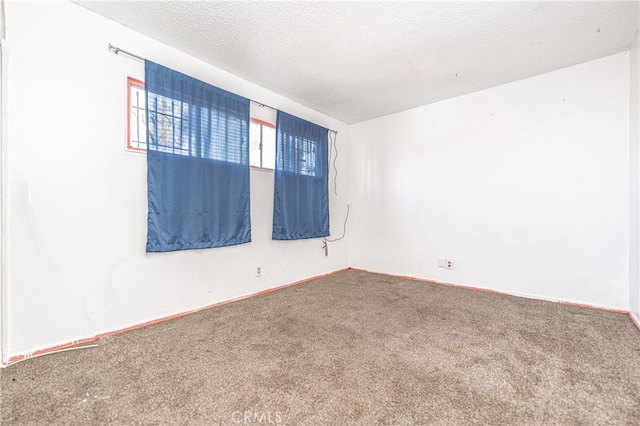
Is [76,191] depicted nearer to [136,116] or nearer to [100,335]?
[136,116]

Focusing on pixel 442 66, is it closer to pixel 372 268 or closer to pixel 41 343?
pixel 372 268

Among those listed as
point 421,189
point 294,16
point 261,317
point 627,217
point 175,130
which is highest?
point 294,16

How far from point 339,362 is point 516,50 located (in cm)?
289

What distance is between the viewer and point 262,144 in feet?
9.75

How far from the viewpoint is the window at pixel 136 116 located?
6.63 feet

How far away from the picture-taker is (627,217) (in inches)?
90.1

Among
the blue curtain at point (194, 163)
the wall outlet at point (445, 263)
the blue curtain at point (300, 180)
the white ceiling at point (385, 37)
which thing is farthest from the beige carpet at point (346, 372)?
the white ceiling at point (385, 37)

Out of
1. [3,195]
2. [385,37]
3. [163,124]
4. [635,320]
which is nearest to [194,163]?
[163,124]

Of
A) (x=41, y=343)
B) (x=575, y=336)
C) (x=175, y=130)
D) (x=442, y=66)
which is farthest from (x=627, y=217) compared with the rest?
(x=41, y=343)

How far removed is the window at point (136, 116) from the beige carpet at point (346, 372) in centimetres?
143

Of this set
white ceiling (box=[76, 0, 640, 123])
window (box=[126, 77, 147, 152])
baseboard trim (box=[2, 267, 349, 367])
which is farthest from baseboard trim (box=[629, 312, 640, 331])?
window (box=[126, 77, 147, 152])

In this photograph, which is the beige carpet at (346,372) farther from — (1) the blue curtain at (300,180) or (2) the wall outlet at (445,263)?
(1) the blue curtain at (300,180)

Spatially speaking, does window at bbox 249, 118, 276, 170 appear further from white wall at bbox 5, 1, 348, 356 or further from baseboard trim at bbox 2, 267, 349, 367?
baseboard trim at bbox 2, 267, 349, 367

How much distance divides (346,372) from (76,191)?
209 cm
